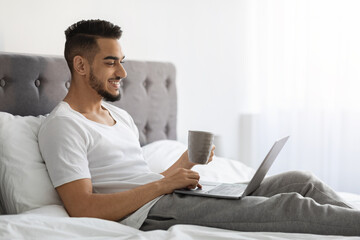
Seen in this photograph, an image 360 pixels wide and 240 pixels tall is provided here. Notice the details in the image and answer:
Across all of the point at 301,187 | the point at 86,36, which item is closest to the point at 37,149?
the point at 86,36

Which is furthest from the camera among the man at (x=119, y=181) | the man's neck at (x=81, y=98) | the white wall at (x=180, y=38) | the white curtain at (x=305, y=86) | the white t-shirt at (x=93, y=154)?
the white curtain at (x=305, y=86)

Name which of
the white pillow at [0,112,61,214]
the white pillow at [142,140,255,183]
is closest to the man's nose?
the white pillow at [0,112,61,214]

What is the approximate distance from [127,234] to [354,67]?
92.6 inches

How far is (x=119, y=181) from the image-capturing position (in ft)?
5.40

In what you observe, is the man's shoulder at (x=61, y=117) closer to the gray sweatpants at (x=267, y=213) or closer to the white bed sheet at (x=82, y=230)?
the white bed sheet at (x=82, y=230)

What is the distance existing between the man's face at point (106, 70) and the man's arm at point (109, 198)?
1.37ft

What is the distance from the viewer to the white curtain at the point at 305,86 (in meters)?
3.23

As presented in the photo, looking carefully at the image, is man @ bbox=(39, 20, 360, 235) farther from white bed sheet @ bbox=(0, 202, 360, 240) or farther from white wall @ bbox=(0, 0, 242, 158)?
white wall @ bbox=(0, 0, 242, 158)

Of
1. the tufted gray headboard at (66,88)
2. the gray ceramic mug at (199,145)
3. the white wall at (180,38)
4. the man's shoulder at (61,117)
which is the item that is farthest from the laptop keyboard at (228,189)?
the white wall at (180,38)

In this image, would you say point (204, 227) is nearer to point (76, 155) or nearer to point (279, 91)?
point (76, 155)

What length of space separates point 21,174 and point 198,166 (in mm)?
979

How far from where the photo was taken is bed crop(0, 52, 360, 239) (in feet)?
4.32

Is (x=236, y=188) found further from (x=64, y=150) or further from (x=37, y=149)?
(x=37, y=149)

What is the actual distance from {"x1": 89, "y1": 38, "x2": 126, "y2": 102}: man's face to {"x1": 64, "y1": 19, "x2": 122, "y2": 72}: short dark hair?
0.02 metres
